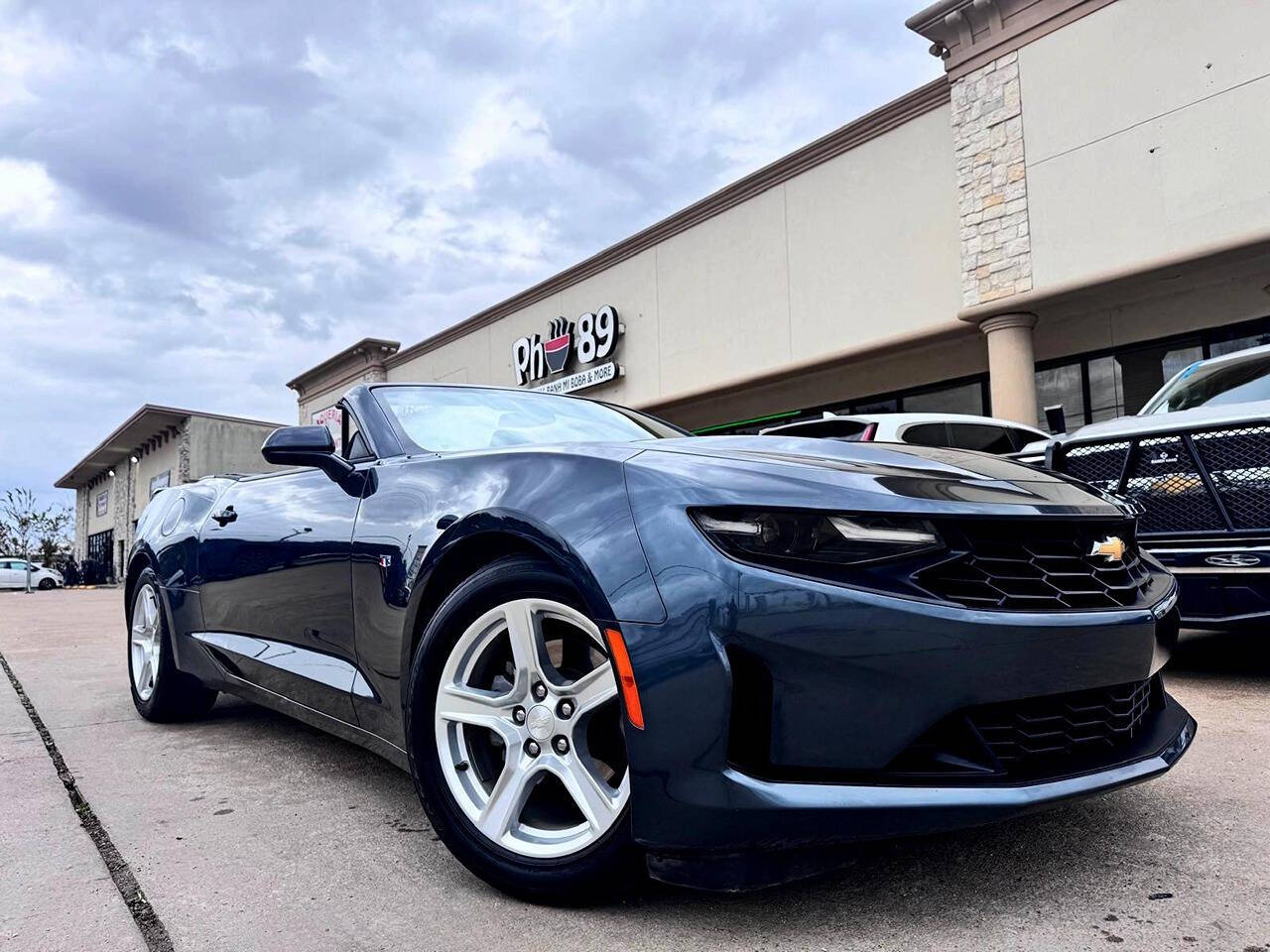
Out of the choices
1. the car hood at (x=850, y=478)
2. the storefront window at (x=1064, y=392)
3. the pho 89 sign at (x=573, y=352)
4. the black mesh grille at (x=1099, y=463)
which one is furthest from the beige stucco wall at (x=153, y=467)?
the car hood at (x=850, y=478)

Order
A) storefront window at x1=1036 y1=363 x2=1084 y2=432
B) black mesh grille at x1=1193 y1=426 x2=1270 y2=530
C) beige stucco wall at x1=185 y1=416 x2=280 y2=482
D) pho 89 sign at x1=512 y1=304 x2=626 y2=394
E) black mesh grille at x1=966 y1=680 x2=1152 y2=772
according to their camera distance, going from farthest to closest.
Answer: beige stucco wall at x1=185 y1=416 x2=280 y2=482, pho 89 sign at x1=512 y1=304 x2=626 y2=394, storefront window at x1=1036 y1=363 x2=1084 y2=432, black mesh grille at x1=1193 y1=426 x2=1270 y2=530, black mesh grille at x1=966 y1=680 x2=1152 y2=772

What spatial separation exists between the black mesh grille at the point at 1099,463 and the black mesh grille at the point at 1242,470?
13.7 inches

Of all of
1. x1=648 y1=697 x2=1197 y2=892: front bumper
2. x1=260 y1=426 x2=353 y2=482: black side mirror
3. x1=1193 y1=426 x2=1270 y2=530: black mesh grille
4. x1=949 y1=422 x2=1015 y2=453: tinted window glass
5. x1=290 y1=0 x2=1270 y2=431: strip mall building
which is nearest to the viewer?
x1=648 y1=697 x2=1197 y2=892: front bumper

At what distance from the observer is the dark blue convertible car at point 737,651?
1624 millimetres

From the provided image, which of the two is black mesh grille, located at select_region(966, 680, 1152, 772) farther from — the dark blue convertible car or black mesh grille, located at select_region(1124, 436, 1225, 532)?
black mesh grille, located at select_region(1124, 436, 1225, 532)

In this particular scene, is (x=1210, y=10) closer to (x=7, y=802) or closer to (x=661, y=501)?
(x=661, y=501)

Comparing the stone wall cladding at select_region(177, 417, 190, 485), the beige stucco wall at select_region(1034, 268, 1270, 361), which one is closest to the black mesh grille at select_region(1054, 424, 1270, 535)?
the beige stucco wall at select_region(1034, 268, 1270, 361)

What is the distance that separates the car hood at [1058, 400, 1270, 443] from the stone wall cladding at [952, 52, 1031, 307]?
20.8 feet

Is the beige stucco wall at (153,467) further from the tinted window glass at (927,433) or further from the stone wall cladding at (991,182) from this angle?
the tinted window glass at (927,433)

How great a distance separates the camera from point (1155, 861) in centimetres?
201

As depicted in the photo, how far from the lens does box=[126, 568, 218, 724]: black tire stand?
388cm

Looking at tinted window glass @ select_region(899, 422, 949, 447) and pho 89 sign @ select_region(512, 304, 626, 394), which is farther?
pho 89 sign @ select_region(512, 304, 626, 394)

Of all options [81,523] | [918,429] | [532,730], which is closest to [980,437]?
[918,429]

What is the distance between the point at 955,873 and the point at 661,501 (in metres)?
1.08
